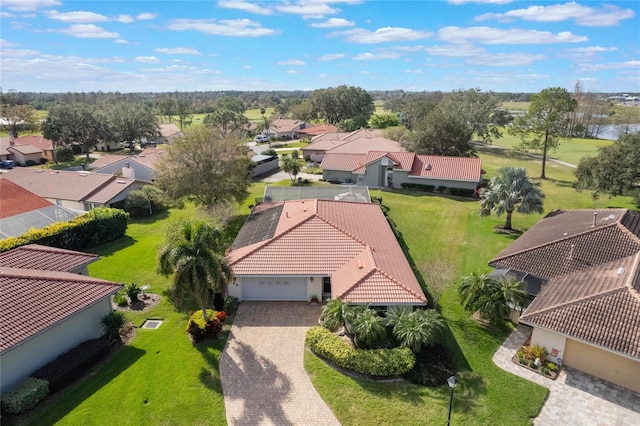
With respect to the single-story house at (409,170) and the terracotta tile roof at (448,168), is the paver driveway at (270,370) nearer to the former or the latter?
the single-story house at (409,170)

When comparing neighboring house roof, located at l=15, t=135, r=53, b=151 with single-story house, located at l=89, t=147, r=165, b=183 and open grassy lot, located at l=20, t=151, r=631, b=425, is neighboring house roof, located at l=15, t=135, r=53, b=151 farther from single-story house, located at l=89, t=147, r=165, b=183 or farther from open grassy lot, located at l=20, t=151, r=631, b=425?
open grassy lot, located at l=20, t=151, r=631, b=425

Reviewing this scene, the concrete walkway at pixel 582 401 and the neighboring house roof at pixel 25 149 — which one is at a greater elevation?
the neighboring house roof at pixel 25 149

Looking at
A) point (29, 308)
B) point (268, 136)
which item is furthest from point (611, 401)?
point (268, 136)

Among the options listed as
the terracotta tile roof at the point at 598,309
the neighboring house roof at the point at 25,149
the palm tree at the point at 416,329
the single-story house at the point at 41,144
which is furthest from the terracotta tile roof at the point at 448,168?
the neighboring house roof at the point at 25,149

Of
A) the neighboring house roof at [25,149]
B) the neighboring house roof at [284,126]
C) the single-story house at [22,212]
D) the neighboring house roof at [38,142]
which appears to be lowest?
the single-story house at [22,212]

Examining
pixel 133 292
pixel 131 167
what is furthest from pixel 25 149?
pixel 133 292
